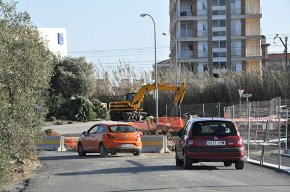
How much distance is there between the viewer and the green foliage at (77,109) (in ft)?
198

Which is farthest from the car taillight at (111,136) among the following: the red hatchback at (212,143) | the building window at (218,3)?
the building window at (218,3)

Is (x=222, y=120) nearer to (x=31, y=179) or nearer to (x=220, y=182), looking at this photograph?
(x=220, y=182)

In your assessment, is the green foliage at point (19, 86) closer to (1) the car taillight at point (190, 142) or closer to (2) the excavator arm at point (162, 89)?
(1) the car taillight at point (190, 142)

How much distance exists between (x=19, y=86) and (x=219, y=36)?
230 ft

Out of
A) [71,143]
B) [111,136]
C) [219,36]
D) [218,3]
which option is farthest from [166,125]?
[218,3]

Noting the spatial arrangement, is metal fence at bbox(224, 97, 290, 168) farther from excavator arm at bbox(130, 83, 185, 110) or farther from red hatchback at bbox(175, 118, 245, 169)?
excavator arm at bbox(130, 83, 185, 110)

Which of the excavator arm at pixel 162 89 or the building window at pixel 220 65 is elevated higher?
the building window at pixel 220 65

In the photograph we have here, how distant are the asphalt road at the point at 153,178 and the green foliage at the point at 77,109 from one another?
39230mm

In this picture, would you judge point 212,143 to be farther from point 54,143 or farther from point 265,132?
point 54,143

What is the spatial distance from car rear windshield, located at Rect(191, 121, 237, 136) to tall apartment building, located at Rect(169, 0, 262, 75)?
65.4m

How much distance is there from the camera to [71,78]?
60.5 m

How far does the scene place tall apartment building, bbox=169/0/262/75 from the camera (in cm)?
8462

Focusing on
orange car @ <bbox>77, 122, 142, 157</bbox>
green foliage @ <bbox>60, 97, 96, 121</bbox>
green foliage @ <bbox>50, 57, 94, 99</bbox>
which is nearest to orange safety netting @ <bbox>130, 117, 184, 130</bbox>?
green foliage @ <bbox>60, 97, 96, 121</bbox>

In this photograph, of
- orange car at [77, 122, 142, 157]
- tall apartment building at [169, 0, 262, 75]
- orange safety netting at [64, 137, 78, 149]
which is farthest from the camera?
tall apartment building at [169, 0, 262, 75]
